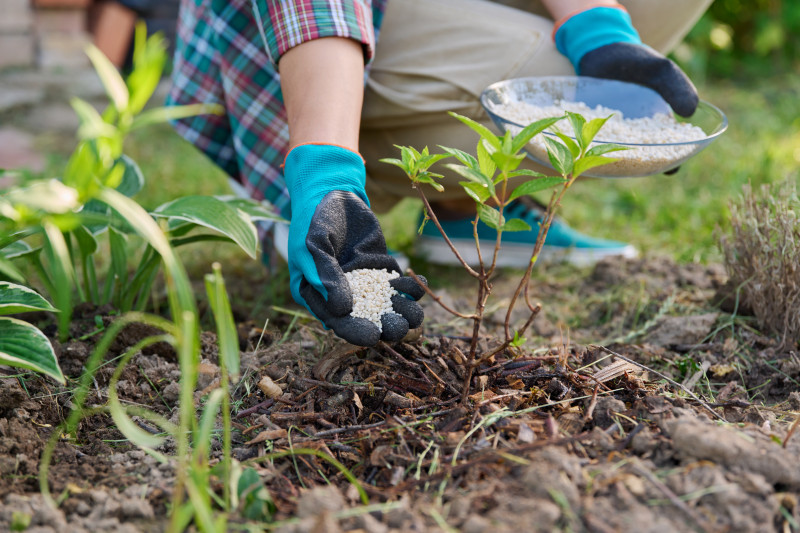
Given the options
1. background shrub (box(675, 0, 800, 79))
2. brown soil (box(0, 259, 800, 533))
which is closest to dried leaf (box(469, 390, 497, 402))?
brown soil (box(0, 259, 800, 533))

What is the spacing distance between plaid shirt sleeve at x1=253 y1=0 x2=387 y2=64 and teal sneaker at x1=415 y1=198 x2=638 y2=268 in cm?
89

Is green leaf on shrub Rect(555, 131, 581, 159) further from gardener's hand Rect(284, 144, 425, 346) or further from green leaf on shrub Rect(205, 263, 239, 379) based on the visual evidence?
green leaf on shrub Rect(205, 263, 239, 379)

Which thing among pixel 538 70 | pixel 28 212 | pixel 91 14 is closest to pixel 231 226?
pixel 28 212

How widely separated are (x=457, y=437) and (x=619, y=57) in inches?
41.8

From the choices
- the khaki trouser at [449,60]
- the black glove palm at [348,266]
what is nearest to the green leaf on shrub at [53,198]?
the black glove palm at [348,266]

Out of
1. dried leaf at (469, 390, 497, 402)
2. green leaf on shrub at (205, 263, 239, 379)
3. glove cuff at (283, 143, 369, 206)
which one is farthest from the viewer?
glove cuff at (283, 143, 369, 206)

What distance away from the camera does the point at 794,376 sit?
139 cm

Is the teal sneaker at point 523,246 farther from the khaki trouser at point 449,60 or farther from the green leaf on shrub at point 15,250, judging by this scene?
the green leaf on shrub at point 15,250

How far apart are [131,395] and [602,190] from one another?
215 centimetres

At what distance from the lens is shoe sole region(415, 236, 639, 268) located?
2260mm

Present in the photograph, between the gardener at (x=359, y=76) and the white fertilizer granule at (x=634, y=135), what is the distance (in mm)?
94

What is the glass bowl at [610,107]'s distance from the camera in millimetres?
1491

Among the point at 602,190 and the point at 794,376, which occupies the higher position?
the point at 794,376

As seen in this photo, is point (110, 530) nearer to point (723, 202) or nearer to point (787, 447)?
point (787, 447)
